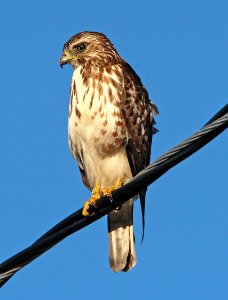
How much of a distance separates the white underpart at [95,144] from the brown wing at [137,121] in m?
0.11

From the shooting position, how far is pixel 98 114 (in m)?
7.55

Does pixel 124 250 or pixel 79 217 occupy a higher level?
pixel 124 250

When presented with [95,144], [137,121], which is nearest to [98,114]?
[95,144]

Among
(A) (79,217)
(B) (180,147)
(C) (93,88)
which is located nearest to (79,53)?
(C) (93,88)

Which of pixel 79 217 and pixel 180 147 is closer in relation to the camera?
pixel 180 147

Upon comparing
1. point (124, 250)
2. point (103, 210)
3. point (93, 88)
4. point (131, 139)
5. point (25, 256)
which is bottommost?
point (25, 256)

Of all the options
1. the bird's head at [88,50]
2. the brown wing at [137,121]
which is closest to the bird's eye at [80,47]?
the bird's head at [88,50]

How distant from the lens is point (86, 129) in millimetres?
7676

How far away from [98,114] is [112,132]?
23 centimetres

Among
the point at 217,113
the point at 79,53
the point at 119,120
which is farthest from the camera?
the point at 79,53

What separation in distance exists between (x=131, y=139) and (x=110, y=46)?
1.50 meters

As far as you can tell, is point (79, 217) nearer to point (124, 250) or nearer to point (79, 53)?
point (124, 250)

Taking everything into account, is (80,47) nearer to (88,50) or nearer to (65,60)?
(88,50)

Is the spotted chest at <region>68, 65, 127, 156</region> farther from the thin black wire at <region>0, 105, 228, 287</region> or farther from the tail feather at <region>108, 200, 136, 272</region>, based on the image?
the thin black wire at <region>0, 105, 228, 287</region>
